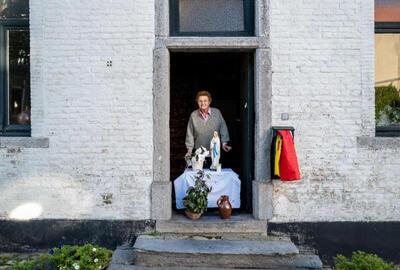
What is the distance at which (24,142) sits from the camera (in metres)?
5.95

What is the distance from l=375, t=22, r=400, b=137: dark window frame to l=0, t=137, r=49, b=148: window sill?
15.5 ft

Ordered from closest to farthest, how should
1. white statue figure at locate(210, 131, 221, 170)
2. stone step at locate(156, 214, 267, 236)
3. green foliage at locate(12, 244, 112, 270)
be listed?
green foliage at locate(12, 244, 112, 270) < stone step at locate(156, 214, 267, 236) < white statue figure at locate(210, 131, 221, 170)

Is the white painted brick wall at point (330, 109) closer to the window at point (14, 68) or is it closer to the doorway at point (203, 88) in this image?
the doorway at point (203, 88)

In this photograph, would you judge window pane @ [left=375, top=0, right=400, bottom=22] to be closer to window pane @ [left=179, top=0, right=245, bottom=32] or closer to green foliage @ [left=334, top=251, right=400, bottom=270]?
window pane @ [left=179, top=0, right=245, bottom=32]

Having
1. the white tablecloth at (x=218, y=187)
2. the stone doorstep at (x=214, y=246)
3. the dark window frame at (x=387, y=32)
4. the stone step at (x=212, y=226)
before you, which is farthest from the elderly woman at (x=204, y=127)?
the dark window frame at (x=387, y=32)

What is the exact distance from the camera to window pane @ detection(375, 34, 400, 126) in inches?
Result: 243

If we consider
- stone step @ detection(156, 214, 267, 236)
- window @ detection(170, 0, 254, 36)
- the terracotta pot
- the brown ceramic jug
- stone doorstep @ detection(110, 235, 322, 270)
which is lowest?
stone doorstep @ detection(110, 235, 322, 270)

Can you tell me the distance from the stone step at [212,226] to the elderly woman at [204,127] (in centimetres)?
124

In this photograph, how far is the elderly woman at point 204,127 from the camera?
21.7ft

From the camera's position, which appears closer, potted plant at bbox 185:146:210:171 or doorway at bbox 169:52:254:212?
potted plant at bbox 185:146:210:171

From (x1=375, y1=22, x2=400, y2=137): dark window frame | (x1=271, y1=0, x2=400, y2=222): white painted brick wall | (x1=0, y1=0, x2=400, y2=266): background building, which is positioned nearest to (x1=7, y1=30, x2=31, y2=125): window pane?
(x1=0, y1=0, x2=400, y2=266): background building

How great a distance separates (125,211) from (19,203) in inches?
58.9

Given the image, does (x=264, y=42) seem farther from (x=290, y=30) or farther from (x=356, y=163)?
(x=356, y=163)

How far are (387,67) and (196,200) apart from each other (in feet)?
11.1
